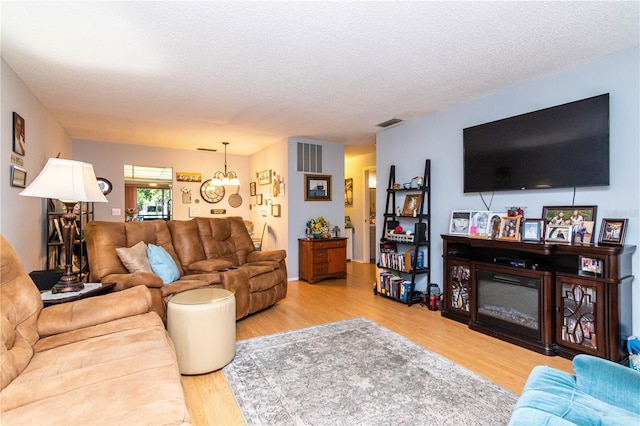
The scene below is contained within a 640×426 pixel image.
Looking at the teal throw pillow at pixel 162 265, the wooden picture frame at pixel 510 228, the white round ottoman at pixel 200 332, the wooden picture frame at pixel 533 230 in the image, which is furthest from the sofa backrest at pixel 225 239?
the wooden picture frame at pixel 533 230

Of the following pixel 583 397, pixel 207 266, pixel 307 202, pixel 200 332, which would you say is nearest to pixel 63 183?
pixel 200 332

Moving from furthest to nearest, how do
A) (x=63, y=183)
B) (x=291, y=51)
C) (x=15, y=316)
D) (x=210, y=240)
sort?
(x=210, y=240) < (x=291, y=51) < (x=63, y=183) < (x=15, y=316)

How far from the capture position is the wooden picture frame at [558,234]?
8.83 feet

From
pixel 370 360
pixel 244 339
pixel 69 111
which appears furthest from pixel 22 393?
pixel 69 111

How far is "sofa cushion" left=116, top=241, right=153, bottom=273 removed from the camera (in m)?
2.96

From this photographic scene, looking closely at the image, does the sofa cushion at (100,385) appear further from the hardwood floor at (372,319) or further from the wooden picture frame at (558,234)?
the wooden picture frame at (558,234)

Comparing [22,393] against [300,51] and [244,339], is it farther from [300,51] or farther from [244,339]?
[300,51]

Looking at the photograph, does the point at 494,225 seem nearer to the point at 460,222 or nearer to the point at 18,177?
the point at 460,222

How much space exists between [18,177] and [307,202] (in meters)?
3.68

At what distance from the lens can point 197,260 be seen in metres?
3.69

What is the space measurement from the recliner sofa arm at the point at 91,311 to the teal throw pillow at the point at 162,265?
0.88m

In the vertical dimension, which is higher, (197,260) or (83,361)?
(197,260)

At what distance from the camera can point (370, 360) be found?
2.50m

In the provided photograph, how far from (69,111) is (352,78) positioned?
11.6ft
